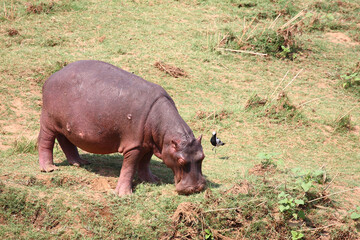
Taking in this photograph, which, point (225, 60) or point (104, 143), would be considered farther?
point (225, 60)

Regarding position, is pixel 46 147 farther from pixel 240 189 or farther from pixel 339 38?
pixel 339 38

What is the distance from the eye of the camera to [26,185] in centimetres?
572

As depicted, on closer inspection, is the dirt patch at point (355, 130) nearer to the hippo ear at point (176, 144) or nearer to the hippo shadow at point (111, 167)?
the hippo shadow at point (111, 167)

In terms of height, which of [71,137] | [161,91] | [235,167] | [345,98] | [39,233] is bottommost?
[345,98]

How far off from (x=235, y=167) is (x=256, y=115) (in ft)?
7.89

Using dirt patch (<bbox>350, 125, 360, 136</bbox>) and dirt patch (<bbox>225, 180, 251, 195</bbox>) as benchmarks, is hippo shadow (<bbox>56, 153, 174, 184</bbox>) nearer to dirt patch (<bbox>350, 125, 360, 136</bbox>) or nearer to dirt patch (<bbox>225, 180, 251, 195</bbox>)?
dirt patch (<bbox>225, 180, 251, 195</bbox>)

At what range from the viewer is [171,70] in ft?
34.5

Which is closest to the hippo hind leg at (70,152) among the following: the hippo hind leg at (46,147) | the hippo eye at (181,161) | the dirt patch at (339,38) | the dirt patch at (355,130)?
the hippo hind leg at (46,147)

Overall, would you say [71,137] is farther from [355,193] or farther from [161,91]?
[355,193]

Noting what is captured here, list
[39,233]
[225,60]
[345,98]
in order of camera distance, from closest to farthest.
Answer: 1. [39,233]
2. [345,98]
3. [225,60]

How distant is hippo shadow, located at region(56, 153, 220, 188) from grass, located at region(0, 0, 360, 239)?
0.03 m

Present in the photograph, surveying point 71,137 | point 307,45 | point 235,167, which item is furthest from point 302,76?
point 71,137

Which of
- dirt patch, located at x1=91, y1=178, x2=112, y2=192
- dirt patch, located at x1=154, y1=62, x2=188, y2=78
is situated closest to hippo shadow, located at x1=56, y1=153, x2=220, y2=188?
dirt patch, located at x1=91, y1=178, x2=112, y2=192

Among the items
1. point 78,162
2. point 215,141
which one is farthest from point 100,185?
point 215,141
